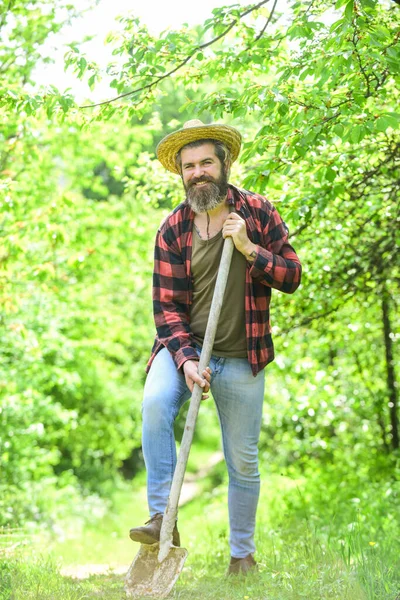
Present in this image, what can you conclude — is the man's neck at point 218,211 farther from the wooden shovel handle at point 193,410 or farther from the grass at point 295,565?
the grass at point 295,565

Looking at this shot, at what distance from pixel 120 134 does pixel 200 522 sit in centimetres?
581

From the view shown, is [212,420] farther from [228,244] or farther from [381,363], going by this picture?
[228,244]

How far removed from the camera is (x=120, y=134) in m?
11.2

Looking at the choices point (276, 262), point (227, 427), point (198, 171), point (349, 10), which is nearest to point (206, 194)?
point (198, 171)

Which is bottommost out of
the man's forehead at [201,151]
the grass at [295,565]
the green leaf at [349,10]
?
the grass at [295,565]

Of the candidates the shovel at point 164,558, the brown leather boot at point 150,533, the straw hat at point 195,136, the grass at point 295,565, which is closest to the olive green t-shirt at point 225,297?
the shovel at point 164,558

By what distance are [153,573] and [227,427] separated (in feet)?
2.63

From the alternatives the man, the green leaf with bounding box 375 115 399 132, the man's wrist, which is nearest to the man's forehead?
the man

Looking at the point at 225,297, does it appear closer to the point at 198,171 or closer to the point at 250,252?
the point at 250,252

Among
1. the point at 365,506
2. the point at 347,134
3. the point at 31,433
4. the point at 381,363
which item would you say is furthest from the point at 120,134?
the point at 347,134

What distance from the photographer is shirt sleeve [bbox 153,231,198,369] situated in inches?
143

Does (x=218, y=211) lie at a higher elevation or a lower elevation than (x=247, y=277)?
higher

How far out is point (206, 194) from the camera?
364cm

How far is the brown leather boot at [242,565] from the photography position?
379 centimetres
